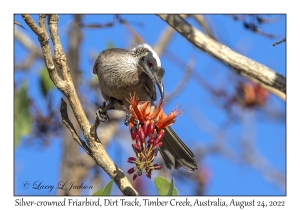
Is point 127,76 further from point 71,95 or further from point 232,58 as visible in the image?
point 71,95

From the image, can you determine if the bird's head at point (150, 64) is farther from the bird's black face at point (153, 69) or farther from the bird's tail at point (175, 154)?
the bird's tail at point (175, 154)

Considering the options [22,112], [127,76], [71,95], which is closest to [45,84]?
[22,112]

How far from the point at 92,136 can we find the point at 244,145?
578cm

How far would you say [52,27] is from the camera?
3.54 metres

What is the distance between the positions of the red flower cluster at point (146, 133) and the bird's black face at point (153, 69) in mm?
909

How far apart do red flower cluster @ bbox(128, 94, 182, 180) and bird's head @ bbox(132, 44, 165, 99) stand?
0.79 m

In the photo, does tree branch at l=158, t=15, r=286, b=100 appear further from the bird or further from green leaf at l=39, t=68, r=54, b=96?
green leaf at l=39, t=68, r=54, b=96

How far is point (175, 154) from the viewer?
15.5 ft

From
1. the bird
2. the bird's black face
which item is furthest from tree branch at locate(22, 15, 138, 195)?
the bird

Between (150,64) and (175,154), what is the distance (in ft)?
2.84

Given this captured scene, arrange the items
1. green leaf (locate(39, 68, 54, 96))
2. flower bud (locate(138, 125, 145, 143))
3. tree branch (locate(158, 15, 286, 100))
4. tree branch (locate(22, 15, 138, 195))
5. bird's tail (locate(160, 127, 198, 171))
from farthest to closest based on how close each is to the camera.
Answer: green leaf (locate(39, 68, 54, 96)) < bird's tail (locate(160, 127, 198, 171)) < tree branch (locate(158, 15, 286, 100)) < tree branch (locate(22, 15, 138, 195)) < flower bud (locate(138, 125, 145, 143))

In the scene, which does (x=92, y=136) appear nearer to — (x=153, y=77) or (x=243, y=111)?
(x=153, y=77)

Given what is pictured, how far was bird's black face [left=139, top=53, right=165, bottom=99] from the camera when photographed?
15.2ft
